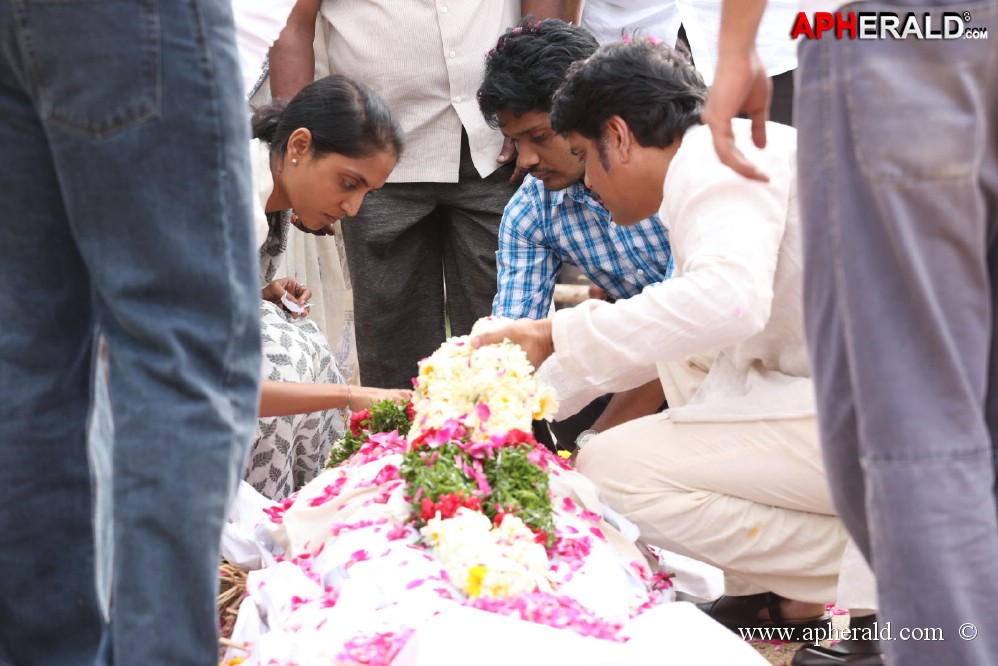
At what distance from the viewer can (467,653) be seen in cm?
214

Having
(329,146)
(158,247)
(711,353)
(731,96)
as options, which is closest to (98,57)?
(158,247)

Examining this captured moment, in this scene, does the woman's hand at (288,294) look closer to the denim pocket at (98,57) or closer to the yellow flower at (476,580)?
the yellow flower at (476,580)

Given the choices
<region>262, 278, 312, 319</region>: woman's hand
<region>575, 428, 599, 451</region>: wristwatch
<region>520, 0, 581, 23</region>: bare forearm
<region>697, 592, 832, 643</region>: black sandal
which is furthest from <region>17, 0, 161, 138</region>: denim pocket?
<region>520, 0, 581, 23</region>: bare forearm

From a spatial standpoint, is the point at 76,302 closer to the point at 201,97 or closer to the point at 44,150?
the point at 44,150

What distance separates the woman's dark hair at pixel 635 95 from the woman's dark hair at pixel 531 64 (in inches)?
29.2

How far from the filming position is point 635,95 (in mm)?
3365

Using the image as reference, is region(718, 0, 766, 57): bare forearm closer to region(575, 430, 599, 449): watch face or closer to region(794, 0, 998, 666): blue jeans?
region(794, 0, 998, 666): blue jeans

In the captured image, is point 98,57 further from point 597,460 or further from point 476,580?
point 597,460

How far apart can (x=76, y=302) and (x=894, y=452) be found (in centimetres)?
134

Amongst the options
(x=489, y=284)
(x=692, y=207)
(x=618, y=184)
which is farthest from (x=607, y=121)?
(x=489, y=284)

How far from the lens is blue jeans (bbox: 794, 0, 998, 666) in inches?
60.7

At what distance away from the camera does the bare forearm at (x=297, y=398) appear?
3.48 meters

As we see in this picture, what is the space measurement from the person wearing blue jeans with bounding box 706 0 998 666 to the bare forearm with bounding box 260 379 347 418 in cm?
218

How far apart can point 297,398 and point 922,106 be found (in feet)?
7.78
